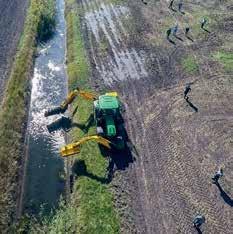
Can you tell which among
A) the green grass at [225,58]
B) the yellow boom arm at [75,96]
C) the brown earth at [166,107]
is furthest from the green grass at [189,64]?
the yellow boom arm at [75,96]

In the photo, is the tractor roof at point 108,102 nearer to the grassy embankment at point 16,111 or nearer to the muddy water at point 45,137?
the muddy water at point 45,137

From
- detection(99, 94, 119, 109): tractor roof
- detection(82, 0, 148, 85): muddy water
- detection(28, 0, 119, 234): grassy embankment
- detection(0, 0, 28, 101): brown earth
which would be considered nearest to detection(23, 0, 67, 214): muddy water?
detection(28, 0, 119, 234): grassy embankment

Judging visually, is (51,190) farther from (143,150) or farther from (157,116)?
(157,116)

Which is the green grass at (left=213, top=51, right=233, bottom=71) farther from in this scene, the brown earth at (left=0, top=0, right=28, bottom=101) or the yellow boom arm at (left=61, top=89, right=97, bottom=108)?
the brown earth at (left=0, top=0, right=28, bottom=101)

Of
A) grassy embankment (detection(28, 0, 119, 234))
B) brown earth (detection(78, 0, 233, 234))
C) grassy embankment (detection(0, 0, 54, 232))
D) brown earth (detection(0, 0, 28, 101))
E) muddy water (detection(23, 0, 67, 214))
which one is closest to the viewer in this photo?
grassy embankment (detection(28, 0, 119, 234))

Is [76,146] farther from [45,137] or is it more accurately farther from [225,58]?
[225,58]
